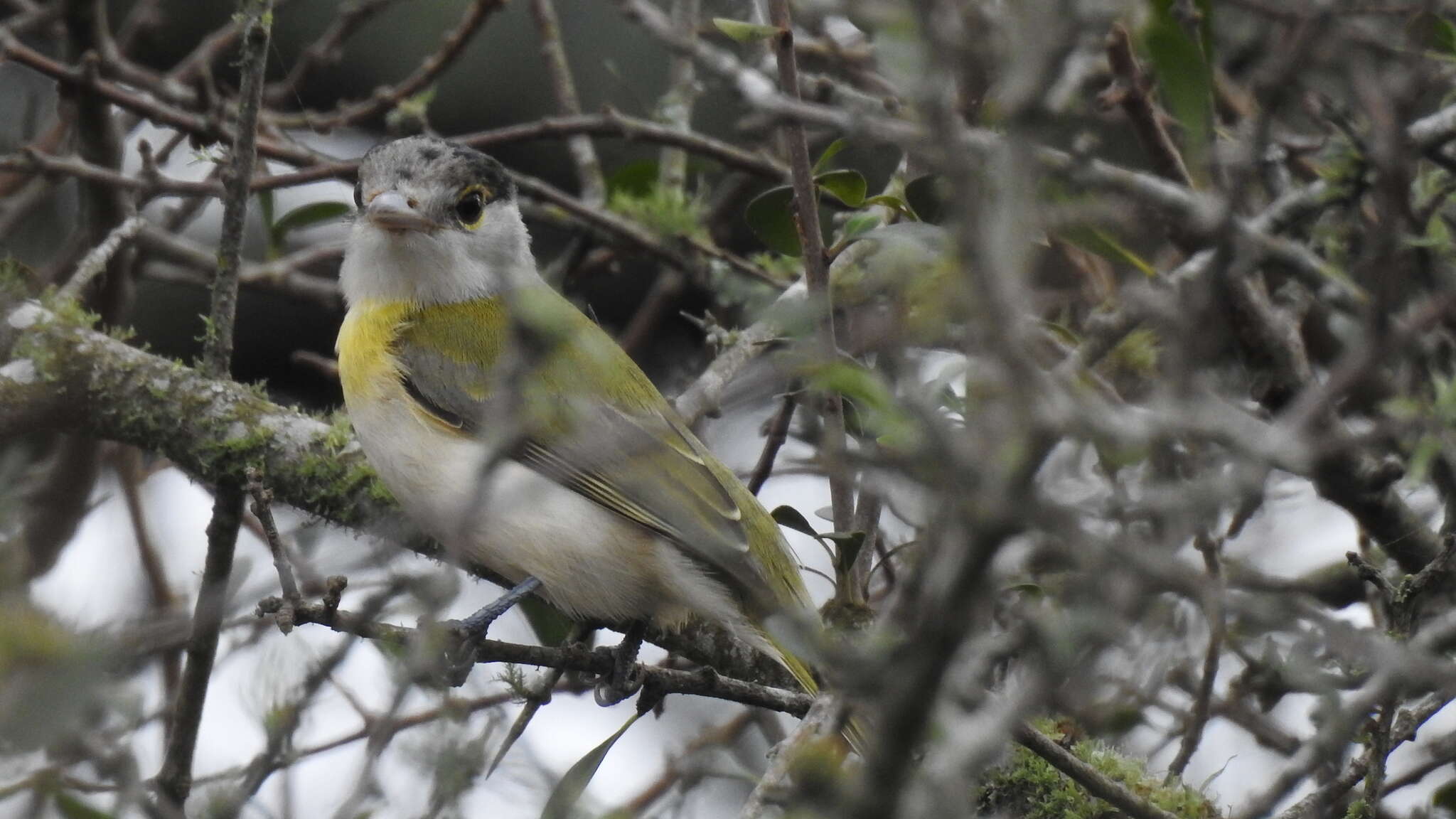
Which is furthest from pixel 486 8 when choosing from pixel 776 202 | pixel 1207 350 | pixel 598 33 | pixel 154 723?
pixel 1207 350

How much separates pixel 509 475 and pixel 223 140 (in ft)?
4.84

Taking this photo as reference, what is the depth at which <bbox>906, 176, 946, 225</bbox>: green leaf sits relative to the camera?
353cm

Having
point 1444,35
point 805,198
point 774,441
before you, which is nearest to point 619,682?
point 774,441

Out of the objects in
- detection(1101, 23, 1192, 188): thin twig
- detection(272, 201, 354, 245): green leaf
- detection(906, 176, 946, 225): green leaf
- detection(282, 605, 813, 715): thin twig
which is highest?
detection(272, 201, 354, 245): green leaf

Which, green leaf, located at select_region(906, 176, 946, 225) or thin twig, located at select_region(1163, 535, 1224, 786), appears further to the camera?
green leaf, located at select_region(906, 176, 946, 225)

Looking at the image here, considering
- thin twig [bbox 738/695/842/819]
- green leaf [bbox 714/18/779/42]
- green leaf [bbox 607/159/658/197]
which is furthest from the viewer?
green leaf [bbox 607/159/658/197]

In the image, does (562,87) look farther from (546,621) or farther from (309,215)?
(546,621)

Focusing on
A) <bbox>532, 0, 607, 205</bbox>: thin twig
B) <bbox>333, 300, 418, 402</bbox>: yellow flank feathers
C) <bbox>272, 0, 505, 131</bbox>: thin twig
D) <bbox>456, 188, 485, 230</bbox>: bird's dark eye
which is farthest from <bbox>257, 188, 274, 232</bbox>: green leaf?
<bbox>532, 0, 607, 205</bbox>: thin twig

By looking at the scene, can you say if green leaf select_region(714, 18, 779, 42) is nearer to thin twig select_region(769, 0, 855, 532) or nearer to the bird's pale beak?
thin twig select_region(769, 0, 855, 532)

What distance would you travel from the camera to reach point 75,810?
1.91 metres

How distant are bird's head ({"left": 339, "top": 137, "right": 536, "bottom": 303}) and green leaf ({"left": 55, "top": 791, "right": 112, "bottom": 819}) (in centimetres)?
223

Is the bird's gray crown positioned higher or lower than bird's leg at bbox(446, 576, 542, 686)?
higher

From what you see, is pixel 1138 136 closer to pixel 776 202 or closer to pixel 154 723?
pixel 776 202

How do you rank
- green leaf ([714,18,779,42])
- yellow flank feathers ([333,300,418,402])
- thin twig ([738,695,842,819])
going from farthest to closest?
yellow flank feathers ([333,300,418,402]) → green leaf ([714,18,779,42]) → thin twig ([738,695,842,819])
